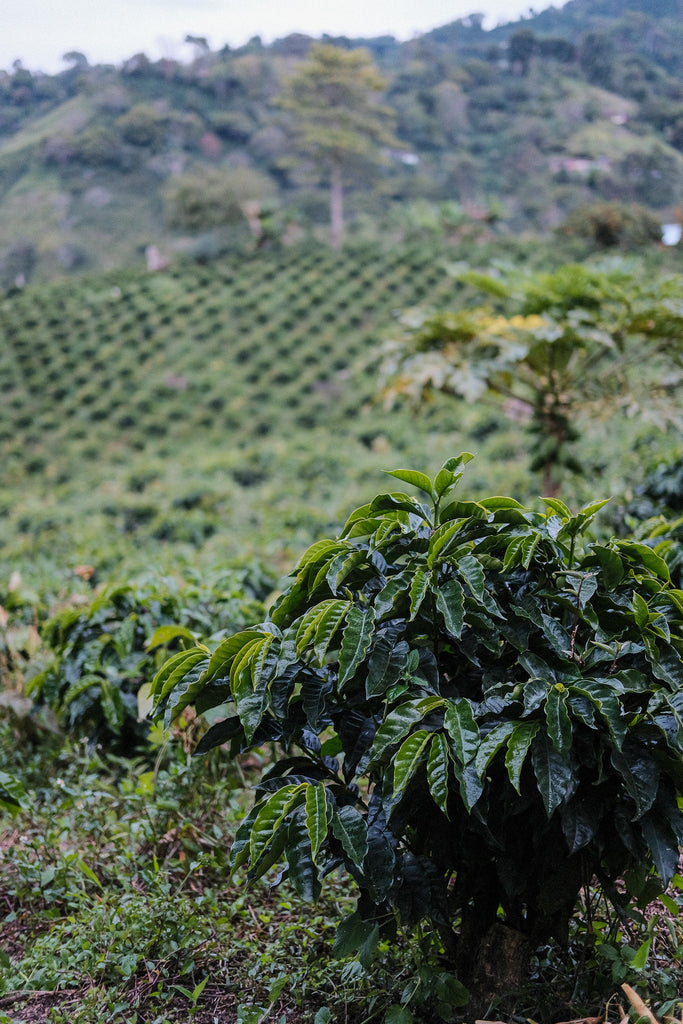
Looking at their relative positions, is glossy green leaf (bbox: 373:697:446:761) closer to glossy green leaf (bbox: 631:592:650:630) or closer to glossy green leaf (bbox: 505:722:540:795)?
glossy green leaf (bbox: 505:722:540:795)

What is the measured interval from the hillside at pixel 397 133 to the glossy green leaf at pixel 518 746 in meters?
21.4

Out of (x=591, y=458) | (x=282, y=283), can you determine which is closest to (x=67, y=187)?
(x=282, y=283)

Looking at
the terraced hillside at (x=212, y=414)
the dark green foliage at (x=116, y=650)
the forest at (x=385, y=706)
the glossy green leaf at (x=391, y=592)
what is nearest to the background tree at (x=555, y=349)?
the forest at (x=385, y=706)

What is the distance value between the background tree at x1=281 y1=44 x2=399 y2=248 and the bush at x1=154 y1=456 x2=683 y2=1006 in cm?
2226

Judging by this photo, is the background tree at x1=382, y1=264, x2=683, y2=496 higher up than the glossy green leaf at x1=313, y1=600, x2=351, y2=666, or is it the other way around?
the glossy green leaf at x1=313, y1=600, x2=351, y2=666

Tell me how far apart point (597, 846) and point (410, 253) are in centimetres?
1870

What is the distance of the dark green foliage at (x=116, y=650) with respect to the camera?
2.55 metres

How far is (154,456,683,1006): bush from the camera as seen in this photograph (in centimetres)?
124

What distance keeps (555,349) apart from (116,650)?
2.95 m

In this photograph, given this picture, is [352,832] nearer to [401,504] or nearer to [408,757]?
[408,757]

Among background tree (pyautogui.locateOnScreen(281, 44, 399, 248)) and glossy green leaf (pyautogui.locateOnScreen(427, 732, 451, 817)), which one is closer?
glossy green leaf (pyautogui.locateOnScreen(427, 732, 451, 817))

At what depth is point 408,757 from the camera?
1218 millimetres

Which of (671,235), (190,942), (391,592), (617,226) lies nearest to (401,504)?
(391,592)

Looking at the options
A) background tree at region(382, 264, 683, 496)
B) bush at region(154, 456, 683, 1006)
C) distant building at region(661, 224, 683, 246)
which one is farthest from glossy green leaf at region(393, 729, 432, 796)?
distant building at region(661, 224, 683, 246)
